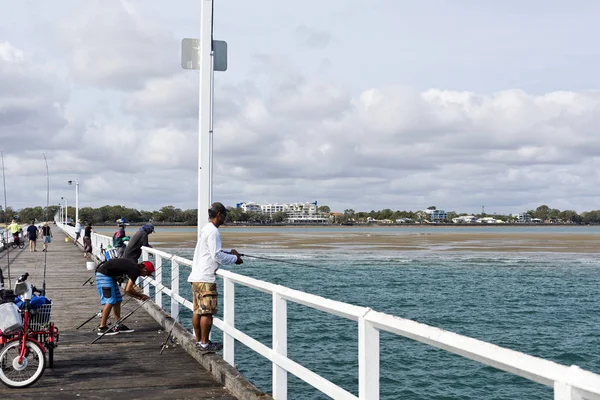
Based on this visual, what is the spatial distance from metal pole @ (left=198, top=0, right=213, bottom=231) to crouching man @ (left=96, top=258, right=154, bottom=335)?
0.98m

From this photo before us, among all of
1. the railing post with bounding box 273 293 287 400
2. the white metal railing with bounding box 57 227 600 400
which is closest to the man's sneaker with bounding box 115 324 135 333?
the white metal railing with bounding box 57 227 600 400

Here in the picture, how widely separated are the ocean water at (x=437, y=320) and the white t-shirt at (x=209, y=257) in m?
4.90

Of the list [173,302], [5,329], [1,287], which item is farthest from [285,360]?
[173,302]

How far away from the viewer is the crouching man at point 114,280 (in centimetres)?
910

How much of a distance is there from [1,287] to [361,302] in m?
17.3

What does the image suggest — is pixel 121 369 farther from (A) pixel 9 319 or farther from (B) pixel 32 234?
(B) pixel 32 234

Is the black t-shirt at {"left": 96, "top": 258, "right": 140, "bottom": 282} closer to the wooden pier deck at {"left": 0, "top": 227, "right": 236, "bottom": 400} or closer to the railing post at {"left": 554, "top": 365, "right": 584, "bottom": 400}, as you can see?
the wooden pier deck at {"left": 0, "top": 227, "right": 236, "bottom": 400}

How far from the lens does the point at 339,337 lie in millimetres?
16250

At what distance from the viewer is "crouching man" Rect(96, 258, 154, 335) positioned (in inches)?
358

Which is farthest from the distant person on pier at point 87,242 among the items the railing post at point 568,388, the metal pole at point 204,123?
the railing post at point 568,388

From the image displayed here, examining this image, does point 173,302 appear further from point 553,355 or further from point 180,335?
point 553,355

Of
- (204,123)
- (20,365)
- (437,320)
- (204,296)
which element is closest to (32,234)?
(437,320)

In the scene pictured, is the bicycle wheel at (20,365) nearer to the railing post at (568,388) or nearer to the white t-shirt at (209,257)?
the white t-shirt at (209,257)

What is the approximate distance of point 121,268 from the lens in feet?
30.4
